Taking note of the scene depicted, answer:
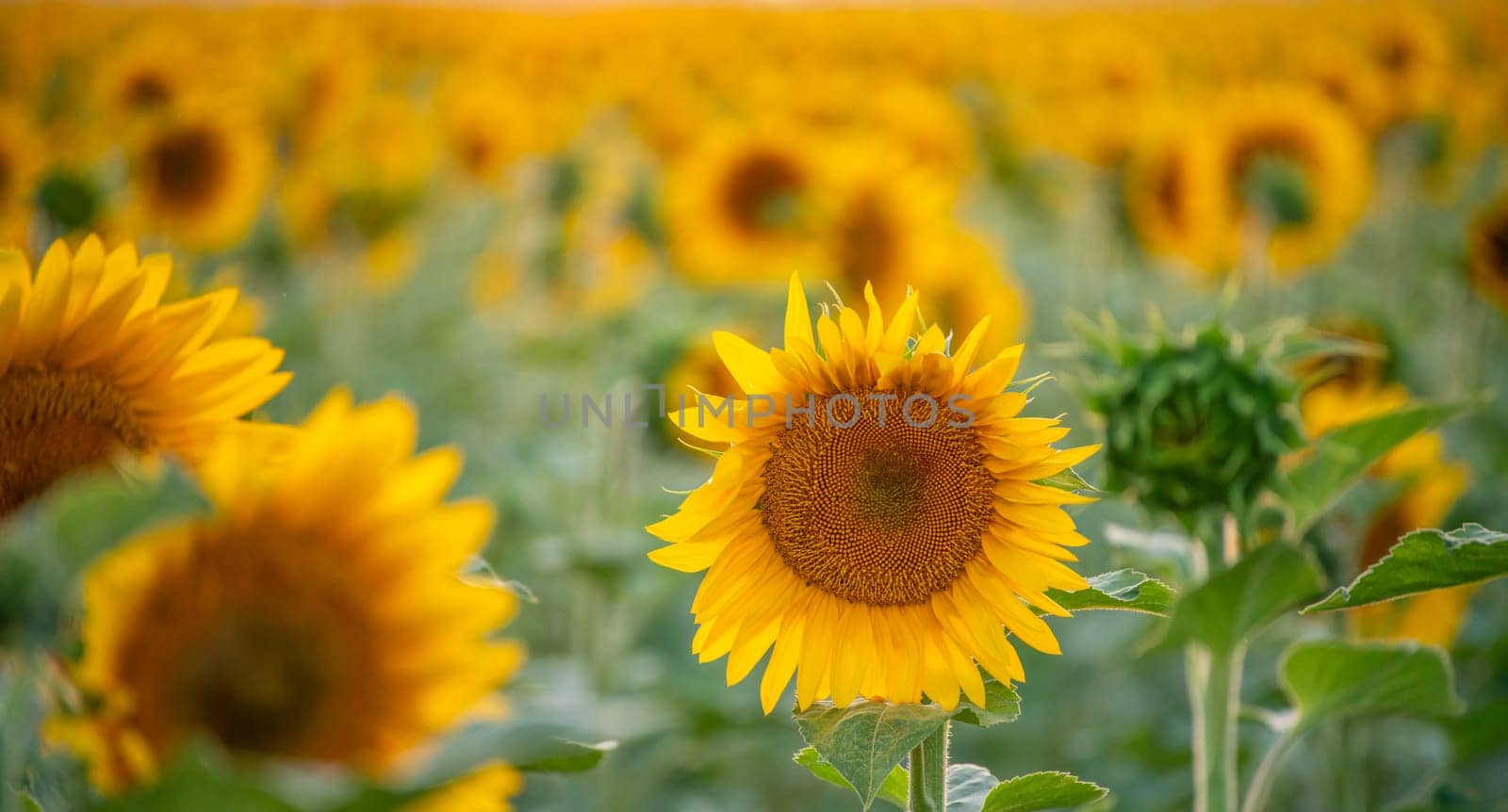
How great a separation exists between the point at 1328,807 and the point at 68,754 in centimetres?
230

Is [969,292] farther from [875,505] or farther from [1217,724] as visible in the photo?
[875,505]

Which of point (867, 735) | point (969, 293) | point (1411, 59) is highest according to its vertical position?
point (1411, 59)

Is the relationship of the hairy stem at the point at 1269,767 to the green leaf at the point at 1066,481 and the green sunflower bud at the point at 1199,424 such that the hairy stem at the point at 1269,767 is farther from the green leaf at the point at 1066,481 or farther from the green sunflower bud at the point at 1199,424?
the green leaf at the point at 1066,481

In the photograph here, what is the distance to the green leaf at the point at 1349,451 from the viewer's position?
4.04ft

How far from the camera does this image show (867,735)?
93 cm

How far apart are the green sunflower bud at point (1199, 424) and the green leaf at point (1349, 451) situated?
0.13 feet

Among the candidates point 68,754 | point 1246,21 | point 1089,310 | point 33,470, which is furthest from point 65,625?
point 1246,21

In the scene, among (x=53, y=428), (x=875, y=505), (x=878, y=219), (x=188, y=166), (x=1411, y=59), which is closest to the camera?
(x=53, y=428)

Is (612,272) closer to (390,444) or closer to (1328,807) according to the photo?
(1328,807)

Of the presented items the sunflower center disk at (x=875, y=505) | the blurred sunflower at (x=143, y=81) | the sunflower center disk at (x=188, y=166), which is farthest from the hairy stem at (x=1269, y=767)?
the blurred sunflower at (x=143, y=81)

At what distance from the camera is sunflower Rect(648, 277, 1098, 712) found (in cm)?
101

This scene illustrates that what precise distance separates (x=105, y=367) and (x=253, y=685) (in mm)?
370

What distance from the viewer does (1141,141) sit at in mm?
4039

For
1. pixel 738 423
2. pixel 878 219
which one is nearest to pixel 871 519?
pixel 738 423
